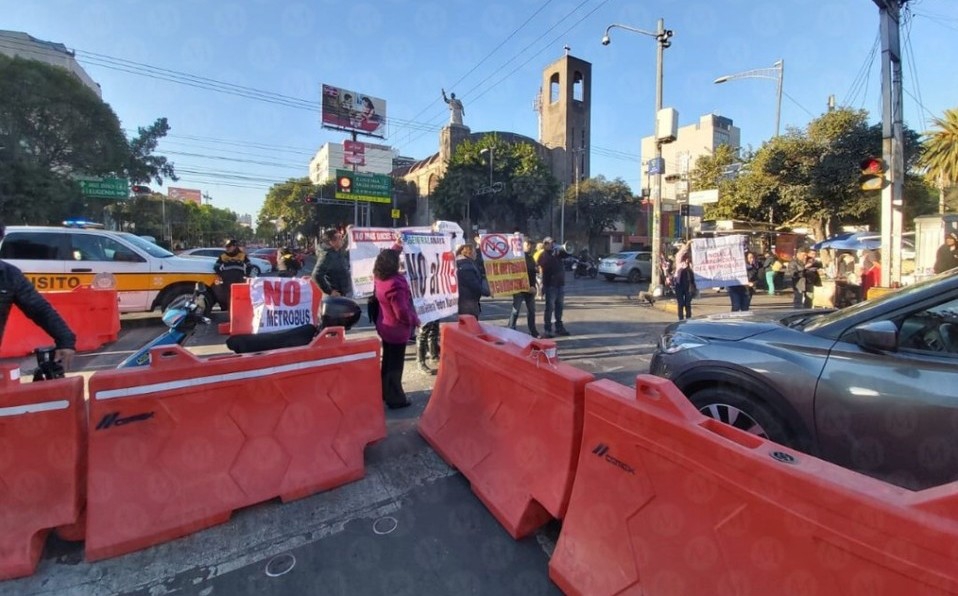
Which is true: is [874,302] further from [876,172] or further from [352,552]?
[876,172]

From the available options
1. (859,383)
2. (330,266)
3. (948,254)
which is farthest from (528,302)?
(948,254)

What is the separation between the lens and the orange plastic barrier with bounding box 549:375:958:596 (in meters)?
1.28

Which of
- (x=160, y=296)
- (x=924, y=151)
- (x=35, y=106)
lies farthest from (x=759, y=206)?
(x=35, y=106)

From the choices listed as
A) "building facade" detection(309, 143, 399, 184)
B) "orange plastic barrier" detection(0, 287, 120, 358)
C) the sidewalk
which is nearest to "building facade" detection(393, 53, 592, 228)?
"building facade" detection(309, 143, 399, 184)

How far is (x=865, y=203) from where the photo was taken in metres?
20.0

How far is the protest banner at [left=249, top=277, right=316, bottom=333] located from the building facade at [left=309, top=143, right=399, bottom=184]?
60.3m

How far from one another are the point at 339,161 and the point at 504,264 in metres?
96.3

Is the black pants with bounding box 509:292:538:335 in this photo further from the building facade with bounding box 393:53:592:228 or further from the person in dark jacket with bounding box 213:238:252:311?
the building facade with bounding box 393:53:592:228

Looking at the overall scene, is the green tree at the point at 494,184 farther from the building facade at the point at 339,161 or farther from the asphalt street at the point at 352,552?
the asphalt street at the point at 352,552

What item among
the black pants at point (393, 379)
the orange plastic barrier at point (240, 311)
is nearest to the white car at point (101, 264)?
the orange plastic barrier at point (240, 311)

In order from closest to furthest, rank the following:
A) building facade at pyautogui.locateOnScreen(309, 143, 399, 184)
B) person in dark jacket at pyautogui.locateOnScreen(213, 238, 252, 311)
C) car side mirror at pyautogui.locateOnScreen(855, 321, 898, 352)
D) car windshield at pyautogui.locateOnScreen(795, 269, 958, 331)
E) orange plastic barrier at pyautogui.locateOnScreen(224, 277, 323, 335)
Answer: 1. car side mirror at pyautogui.locateOnScreen(855, 321, 898, 352)
2. car windshield at pyautogui.locateOnScreen(795, 269, 958, 331)
3. orange plastic barrier at pyautogui.locateOnScreen(224, 277, 323, 335)
4. person in dark jacket at pyautogui.locateOnScreen(213, 238, 252, 311)
5. building facade at pyautogui.locateOnScreen(309, 143, 399, 184)

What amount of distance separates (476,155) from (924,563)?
139ft

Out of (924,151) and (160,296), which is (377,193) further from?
(924,151)

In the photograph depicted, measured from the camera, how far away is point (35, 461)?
249cm
